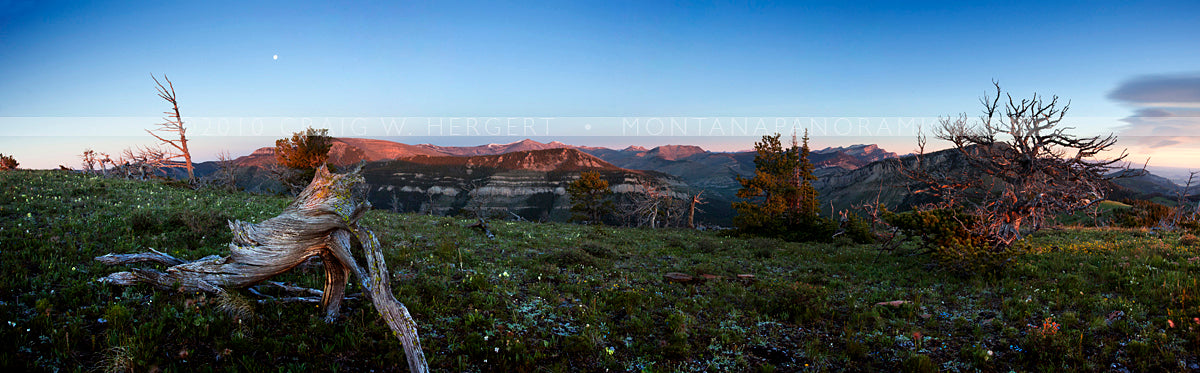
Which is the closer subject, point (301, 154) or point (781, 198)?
point (781, 198)

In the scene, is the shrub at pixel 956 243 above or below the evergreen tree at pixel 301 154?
below

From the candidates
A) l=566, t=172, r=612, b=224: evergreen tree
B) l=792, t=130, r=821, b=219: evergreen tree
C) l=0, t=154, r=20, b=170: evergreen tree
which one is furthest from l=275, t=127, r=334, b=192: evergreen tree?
l=792, t=130, r=821, b=219: evergreen tree

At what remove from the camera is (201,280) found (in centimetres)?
659

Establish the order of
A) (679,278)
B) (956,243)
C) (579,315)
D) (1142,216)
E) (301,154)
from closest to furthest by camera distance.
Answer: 1. (579,315)
2. (679,278)
3. (956,243)
4. (1142,216)
5. (301,154)

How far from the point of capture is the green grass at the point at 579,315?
581 centimetres

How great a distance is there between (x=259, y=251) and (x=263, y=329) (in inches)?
45.4

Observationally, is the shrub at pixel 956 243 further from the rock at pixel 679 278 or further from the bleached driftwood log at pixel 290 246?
the bleached driftwood log at pixel 290 246

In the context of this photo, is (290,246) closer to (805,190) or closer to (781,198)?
(781,198)

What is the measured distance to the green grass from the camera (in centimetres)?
581

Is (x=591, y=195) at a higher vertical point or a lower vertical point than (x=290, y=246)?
lower

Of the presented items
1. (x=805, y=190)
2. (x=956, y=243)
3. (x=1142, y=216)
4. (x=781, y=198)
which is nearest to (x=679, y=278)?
(x=956, y=243)

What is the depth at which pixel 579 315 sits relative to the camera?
343 inches

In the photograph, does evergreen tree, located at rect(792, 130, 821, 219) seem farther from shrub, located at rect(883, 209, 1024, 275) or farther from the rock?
the rock

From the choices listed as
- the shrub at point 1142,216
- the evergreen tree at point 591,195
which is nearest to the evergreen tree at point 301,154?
the evergreen tree at point 591,195
